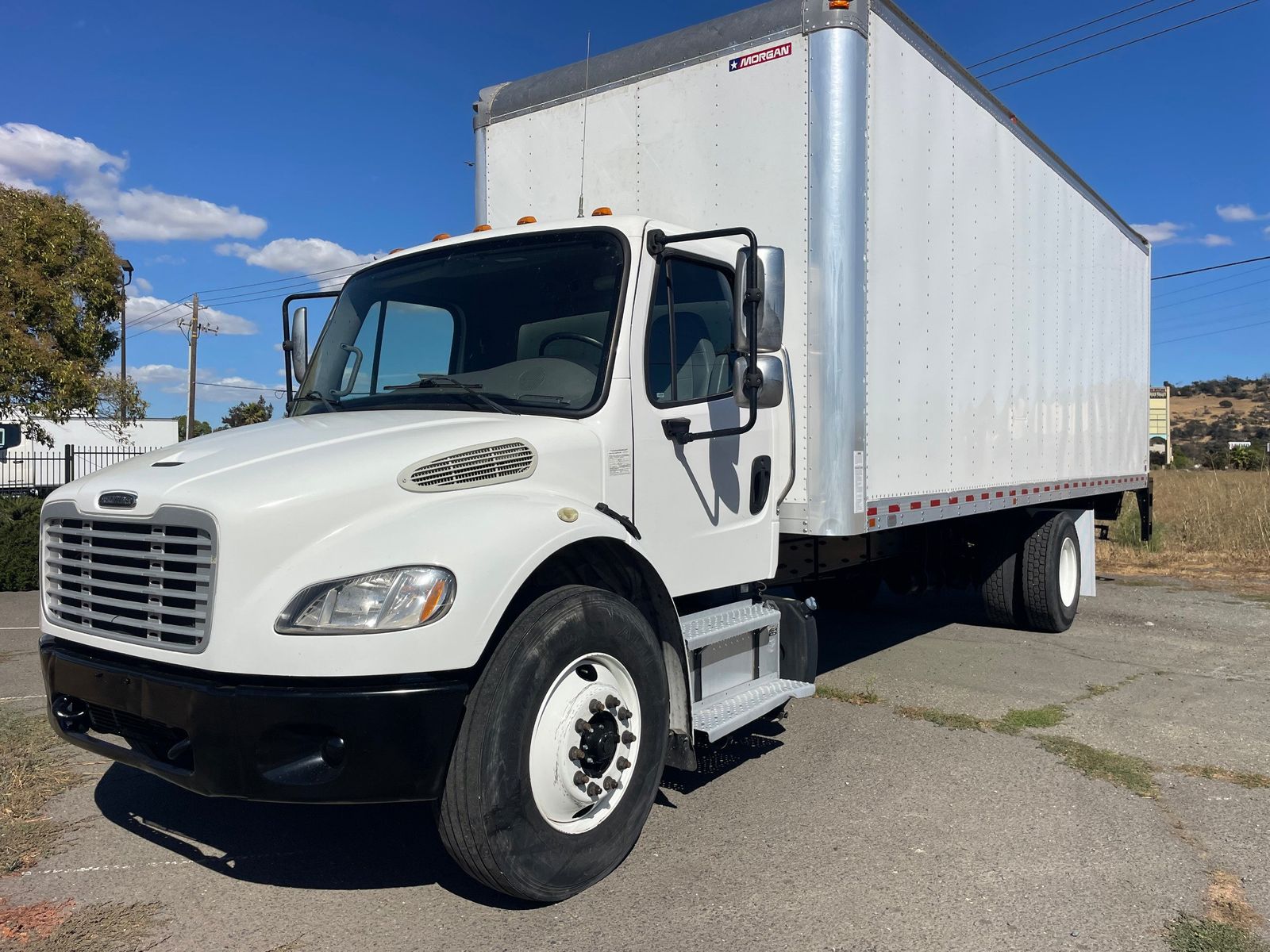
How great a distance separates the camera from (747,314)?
390cm

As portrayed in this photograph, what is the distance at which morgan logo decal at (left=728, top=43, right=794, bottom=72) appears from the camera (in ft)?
16.2

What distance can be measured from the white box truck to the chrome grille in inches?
0.6

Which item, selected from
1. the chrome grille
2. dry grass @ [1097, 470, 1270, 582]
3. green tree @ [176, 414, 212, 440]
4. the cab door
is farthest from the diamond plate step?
green tree @ [176, 414, 212, 440]

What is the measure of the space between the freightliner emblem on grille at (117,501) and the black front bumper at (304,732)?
55 centimetres

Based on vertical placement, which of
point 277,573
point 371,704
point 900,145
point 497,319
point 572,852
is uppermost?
point 900,145

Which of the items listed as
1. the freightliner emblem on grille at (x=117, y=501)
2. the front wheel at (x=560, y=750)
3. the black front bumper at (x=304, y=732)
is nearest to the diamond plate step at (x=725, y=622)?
the front wheel at (x=560, y=750)

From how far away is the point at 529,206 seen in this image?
5.94 meters

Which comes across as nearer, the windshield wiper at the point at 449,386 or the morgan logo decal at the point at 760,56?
the windshield wiper at the point at 449,386

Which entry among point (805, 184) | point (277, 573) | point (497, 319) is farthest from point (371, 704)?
point (805, 184)

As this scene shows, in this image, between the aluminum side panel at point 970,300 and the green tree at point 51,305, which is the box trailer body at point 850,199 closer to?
the aluminum side panel at point 970,300

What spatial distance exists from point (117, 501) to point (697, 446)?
2.30 meters

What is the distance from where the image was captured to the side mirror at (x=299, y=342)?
5.04 metres

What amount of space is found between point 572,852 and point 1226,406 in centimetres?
10077

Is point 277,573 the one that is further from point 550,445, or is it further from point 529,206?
point 529,206
